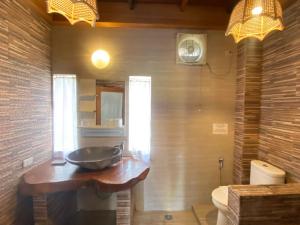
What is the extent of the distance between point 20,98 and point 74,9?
991 millimetres

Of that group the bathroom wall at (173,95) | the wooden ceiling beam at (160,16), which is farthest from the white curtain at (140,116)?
the wooden ceiling beam at (160,16)

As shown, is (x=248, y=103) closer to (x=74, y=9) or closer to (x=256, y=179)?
(x=256, y=179)

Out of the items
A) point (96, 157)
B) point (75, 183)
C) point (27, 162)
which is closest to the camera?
point (75, 183)

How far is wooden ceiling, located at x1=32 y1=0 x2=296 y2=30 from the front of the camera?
2393 mm

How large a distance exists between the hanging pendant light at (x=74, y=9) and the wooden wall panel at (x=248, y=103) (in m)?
1.78

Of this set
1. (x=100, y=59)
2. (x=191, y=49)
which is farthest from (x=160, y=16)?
(x=100, y=59)

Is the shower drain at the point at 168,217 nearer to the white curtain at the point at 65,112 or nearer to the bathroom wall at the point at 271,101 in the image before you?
the bathroom wall at the point at 271,101

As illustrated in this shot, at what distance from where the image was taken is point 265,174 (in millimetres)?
2037

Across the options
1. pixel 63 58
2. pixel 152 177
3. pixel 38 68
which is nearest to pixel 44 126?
pixel 38 68

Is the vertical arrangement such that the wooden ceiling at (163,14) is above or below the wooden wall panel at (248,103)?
above

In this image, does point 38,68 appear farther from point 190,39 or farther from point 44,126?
point 190,39

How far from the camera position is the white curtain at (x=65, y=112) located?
8.23 feet

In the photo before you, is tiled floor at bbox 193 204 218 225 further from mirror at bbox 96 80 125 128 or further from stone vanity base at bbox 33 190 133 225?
mirror at bbox 96 80 125 128

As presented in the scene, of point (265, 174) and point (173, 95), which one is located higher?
point (173, 95)
